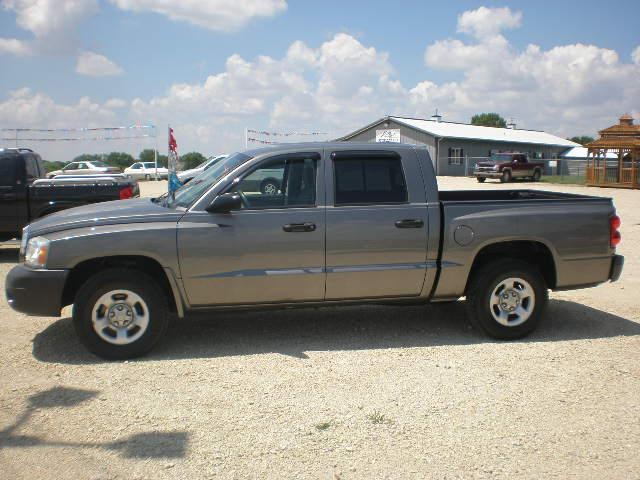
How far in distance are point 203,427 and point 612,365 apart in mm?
3425

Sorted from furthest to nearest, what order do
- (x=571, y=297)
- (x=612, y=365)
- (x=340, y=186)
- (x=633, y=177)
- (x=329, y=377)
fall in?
(x=633, y=177), (x=571, y=297), (x=340, y=186), (x=612, y=365), (x=329, y=377)

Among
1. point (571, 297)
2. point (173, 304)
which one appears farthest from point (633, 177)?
point (173, 304)

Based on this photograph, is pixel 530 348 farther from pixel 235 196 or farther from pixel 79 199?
pixel 79 199

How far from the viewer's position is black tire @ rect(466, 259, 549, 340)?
18.5ft

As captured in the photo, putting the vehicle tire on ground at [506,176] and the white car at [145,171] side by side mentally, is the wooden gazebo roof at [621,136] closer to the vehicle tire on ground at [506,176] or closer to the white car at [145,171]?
the vehicle tire on ground at [506,176]

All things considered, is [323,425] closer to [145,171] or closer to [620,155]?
[620,155]

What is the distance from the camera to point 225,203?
16.6 ft

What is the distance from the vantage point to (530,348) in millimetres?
5504

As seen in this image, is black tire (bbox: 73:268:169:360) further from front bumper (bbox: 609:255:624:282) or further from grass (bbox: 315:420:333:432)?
front bumper (bbox: 609:255:624:282)

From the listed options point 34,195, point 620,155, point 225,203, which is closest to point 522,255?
point 225,203

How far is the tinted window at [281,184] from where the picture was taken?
→ 17.6 ft

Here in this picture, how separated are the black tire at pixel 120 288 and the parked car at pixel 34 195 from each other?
4925 mm

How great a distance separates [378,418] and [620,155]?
31658mm

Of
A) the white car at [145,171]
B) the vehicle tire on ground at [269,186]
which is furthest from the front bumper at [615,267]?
the white car at [145,171]
